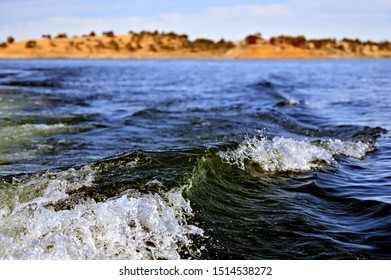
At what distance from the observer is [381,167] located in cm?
713

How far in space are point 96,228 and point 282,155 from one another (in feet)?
12.3

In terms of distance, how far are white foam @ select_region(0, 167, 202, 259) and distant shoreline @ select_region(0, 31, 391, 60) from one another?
82863 mm

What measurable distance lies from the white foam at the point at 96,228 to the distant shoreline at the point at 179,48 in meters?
82.9

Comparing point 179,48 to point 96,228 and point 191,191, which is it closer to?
point 191,191

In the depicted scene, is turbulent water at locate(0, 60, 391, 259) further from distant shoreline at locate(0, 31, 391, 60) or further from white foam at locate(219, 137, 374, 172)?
distant shoreline at locate(0, 31, 391, 60)

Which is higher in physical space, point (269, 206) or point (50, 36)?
point (50, 36)

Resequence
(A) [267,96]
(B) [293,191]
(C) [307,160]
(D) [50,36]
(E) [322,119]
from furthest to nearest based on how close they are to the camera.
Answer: (D) [50,36]
(A) [267,96]
(E) [322,119]
(C) [307,160]
(B) [293,191]

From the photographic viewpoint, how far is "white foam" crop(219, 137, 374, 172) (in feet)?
22.4

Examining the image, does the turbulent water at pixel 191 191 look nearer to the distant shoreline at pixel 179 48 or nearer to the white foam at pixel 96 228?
the white foam at pixel 96 228

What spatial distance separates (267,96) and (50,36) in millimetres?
86270

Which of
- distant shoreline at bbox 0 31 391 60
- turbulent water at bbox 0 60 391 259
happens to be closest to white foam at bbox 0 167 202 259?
turbulent water at bbox 0 60 391 259
